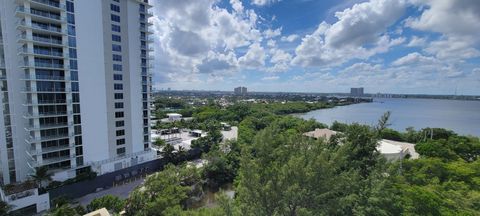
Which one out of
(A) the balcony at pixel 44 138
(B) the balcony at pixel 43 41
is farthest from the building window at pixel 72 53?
(A) the balcony at pixel 44 138

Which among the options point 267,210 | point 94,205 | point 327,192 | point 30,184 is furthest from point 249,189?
point 30,184

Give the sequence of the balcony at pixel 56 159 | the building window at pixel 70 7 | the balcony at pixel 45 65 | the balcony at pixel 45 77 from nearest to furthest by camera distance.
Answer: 1. the balcony at pixel 45 65
2. the balcony at pixel 45 77
3. the balcony at pixel 56 159
4. the building window at pixel 70 7

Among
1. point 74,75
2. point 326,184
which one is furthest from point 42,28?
point 326,184

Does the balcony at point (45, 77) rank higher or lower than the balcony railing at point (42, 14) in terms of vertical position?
lower

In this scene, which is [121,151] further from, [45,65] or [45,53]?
[45,53]

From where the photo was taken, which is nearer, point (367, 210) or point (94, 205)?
point (367, 210)

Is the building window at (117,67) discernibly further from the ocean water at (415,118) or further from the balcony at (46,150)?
the ocean water at (415,118)

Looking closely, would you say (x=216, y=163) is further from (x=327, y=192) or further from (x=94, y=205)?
(x=327, y=192)

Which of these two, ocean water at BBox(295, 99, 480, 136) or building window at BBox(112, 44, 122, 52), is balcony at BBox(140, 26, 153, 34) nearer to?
building window at BBox(112, 44, 122, 52)

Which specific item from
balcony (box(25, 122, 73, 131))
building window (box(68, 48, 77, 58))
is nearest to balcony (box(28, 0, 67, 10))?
building window (box(68, 48, 77, 58))
